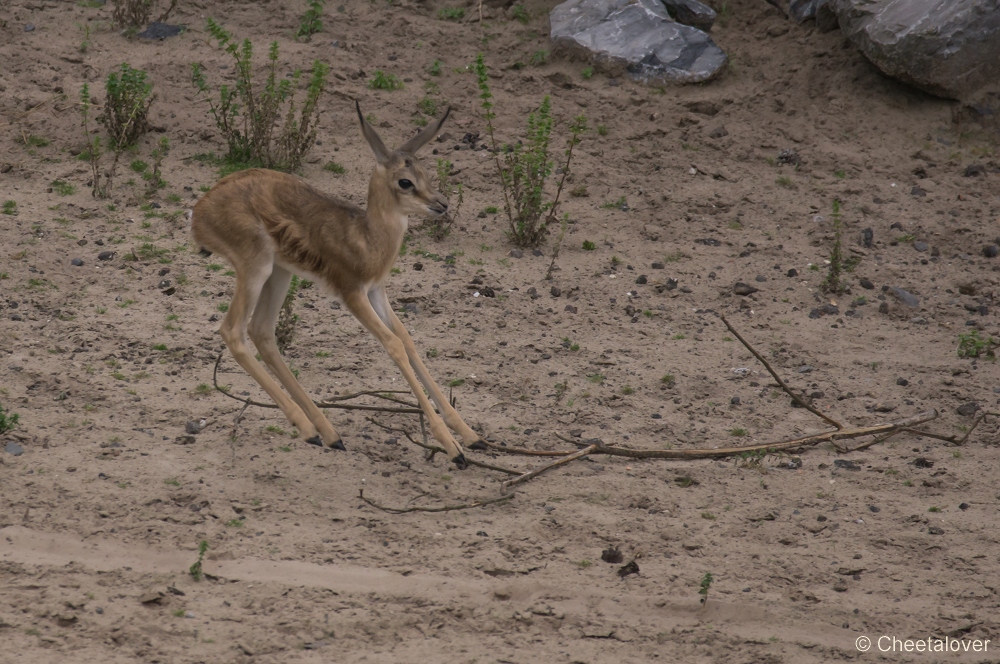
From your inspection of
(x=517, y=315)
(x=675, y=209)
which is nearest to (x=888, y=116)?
(x=675, y=209)

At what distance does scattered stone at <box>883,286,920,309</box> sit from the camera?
8.94 meters

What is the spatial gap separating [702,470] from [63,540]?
3476mm

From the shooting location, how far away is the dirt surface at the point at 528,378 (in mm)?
5465

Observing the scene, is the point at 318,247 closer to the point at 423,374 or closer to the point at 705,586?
the point at 423,374

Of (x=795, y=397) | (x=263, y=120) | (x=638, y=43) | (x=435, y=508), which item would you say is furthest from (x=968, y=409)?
(x=263, y=120)

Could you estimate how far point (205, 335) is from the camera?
7895 millimetres

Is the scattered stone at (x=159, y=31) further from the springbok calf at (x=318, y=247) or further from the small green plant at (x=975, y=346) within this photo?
the small green plant at (x=975, y=346)

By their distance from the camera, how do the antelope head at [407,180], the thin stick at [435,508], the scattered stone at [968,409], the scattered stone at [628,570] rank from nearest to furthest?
the scattered stone at [628,570]
the thin stick at [435,508]
the antelope head at [407,180]
the scattered stone at [968,409]

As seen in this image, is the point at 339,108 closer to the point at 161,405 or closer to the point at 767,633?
the point at 161,405

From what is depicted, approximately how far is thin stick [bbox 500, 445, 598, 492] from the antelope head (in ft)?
5.25

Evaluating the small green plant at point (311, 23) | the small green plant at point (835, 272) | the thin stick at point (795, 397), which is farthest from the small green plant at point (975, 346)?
the small green plant at point (311, 23)

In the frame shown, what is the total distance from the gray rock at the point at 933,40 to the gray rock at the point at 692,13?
1413 mm

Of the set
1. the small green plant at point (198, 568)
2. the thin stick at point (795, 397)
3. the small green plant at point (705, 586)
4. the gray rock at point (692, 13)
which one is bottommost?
the small green plant at point (198, 568)

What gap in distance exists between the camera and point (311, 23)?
11.6m
